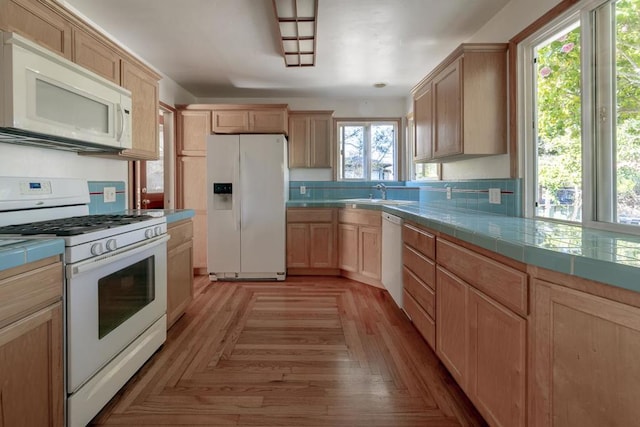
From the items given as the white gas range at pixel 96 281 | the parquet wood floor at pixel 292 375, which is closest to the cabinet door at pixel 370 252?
the parquet wood floor at pixel 292 375

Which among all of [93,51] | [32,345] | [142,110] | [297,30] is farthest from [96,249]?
[297,30]

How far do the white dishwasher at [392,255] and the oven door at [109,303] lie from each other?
5.80 ft

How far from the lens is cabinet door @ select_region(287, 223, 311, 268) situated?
3.95m

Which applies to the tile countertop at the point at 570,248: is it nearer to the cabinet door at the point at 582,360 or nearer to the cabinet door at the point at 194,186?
the cabinet door at the point at 582,360

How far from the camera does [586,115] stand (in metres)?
1.66

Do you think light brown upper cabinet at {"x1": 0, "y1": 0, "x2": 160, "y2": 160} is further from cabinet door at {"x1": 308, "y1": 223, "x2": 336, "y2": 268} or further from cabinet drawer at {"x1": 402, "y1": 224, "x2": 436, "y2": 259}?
cabinet drawer at {"x1": 402, "y1": 224, "x2": 436, "y2": 259}

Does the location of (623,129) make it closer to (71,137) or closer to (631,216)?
(631,216)

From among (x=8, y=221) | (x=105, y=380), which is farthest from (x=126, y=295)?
(x=8, y=221)

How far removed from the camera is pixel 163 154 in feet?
12.9

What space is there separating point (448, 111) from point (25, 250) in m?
2.48

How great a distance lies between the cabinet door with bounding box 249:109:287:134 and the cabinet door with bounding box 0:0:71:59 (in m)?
2.21

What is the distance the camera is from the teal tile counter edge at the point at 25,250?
3.39ft

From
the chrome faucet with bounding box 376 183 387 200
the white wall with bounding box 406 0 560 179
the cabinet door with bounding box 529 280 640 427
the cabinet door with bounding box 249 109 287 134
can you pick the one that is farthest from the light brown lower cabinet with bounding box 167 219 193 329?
the chrome faucet with bounding box 376 183 387 200

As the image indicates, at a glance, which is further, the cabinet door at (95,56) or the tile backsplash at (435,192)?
the tile backsplash at (435,192)
